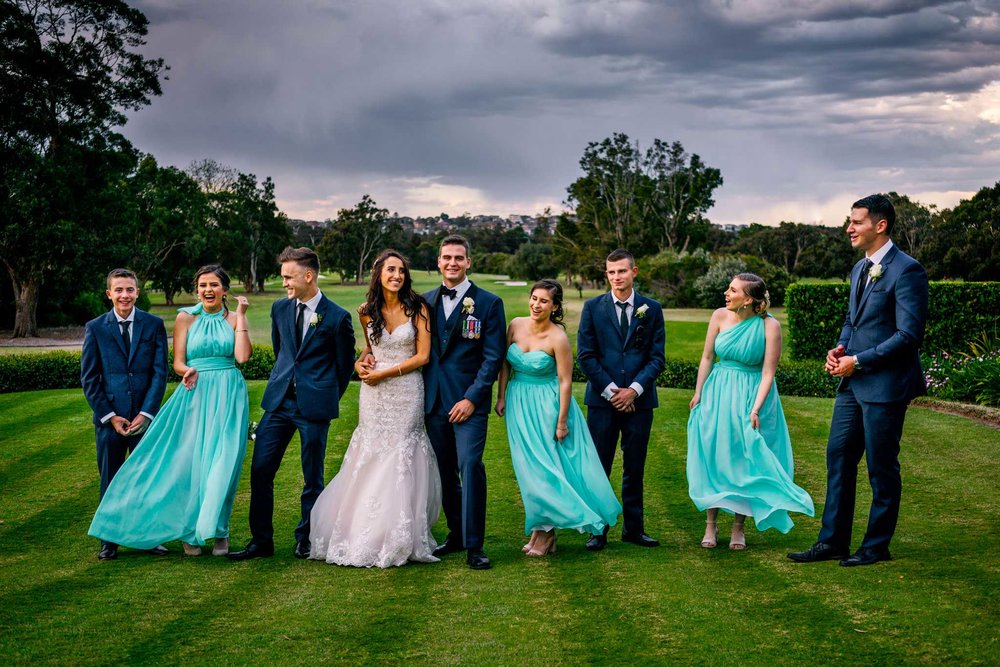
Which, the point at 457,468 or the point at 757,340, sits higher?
the point at 757,340

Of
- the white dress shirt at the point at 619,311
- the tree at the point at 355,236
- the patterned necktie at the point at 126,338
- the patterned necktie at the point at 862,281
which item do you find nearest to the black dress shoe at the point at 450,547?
the white dress shirt at the point at 619,311

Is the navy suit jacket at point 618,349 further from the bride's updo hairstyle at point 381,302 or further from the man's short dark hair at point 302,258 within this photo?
the man's short dark hair at point 302,258

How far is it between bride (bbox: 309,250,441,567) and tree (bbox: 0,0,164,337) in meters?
31.3

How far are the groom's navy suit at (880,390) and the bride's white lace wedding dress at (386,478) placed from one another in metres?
2.87

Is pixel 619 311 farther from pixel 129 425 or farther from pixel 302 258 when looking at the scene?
pixel 129 425

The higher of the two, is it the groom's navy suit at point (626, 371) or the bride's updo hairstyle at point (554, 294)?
the bride's updo hairstyle at point (554, 294)

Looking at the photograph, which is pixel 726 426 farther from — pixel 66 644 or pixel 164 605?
pixel 66 644

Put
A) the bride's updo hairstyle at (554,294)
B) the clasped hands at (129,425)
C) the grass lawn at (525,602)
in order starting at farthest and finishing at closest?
1. the clasped hands at (129,425)
2. the bride's updo hairstyle at (554,294)
3. the grass lawn at (525,602)

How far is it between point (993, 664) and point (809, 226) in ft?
297

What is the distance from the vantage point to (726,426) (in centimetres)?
707

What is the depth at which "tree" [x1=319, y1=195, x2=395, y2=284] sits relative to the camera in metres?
93.1

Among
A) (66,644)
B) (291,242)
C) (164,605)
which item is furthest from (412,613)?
(291,242)

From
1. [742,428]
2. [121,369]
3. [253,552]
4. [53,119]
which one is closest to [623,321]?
[742,428]

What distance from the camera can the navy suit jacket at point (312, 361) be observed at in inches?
263
